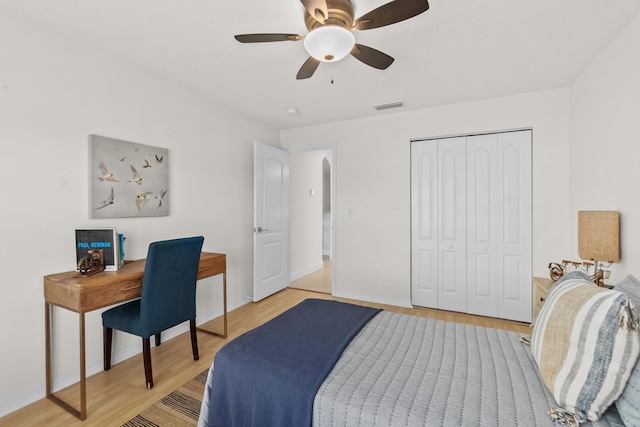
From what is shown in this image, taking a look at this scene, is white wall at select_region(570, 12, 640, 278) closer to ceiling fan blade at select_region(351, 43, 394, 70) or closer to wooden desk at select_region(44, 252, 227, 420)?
ceiling fan blade at select_region(351, 43, 394, 70)

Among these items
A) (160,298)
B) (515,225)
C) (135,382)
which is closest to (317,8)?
(160,298)

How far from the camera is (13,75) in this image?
1.85 metres

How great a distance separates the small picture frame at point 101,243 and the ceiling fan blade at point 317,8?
193 cm

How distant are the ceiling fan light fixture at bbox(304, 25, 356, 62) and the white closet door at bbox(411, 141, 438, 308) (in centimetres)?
214

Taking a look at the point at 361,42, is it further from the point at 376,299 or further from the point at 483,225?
the point at 376,299

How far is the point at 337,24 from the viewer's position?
1.69 m

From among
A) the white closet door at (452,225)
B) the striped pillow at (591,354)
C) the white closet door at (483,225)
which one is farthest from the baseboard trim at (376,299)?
the striped pillow at (591,354)

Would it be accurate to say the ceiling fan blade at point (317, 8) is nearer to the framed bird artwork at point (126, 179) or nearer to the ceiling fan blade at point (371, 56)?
the ceiling fan blade at point (371, 56)

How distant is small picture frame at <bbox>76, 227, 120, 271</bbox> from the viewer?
2.08 metres

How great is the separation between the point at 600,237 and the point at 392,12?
6.54 feet

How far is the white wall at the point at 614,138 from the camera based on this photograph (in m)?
1.90

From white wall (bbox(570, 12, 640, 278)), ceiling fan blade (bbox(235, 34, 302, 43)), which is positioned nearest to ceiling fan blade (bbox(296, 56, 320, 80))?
ceiling fan blade (bbox(235, 34, 302, 43))

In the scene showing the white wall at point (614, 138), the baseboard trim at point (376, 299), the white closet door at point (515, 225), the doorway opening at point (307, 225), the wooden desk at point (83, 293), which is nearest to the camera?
the wooden desk at point (83, 293)

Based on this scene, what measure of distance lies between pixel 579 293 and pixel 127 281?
8.22 ft
